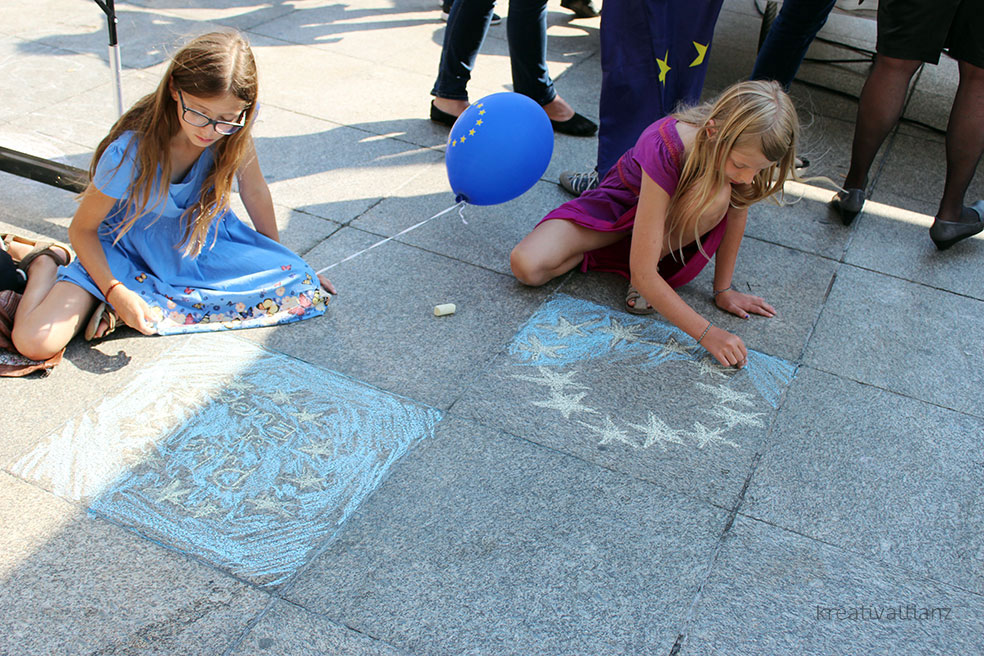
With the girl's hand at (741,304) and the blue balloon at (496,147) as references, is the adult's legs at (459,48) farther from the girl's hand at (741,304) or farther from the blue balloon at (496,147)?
the girl's hand at (741,304)

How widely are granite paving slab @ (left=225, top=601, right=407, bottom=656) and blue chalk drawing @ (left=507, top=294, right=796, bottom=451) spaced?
0.92 meters

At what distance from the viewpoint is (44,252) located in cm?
263

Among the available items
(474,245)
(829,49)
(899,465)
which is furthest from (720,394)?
(829,49)

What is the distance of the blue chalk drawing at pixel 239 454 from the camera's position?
197 cm

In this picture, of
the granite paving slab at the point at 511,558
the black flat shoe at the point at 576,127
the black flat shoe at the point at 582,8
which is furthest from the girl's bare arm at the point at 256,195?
the black flat shoe at the point at 582,8

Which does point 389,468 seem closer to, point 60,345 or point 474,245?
point 60,345

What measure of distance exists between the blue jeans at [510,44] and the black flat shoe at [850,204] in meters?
1.52

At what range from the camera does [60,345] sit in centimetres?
239

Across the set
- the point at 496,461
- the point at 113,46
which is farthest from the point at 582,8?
the point at 496,461

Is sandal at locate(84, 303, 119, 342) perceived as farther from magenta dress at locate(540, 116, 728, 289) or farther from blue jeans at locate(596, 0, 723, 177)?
blue jeans at locate(596, 0, 723, 177)

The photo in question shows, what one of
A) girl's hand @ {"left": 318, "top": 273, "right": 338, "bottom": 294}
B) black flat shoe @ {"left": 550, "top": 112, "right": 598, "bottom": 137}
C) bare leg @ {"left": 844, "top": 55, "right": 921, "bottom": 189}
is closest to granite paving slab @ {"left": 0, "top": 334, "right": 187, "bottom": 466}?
girl's hand @ {"left": 318, "top": 273, "right": 338, "bottom": 294}

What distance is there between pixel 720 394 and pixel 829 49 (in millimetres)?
4203

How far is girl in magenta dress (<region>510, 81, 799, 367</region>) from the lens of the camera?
2.41 m

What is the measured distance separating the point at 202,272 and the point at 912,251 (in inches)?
114
